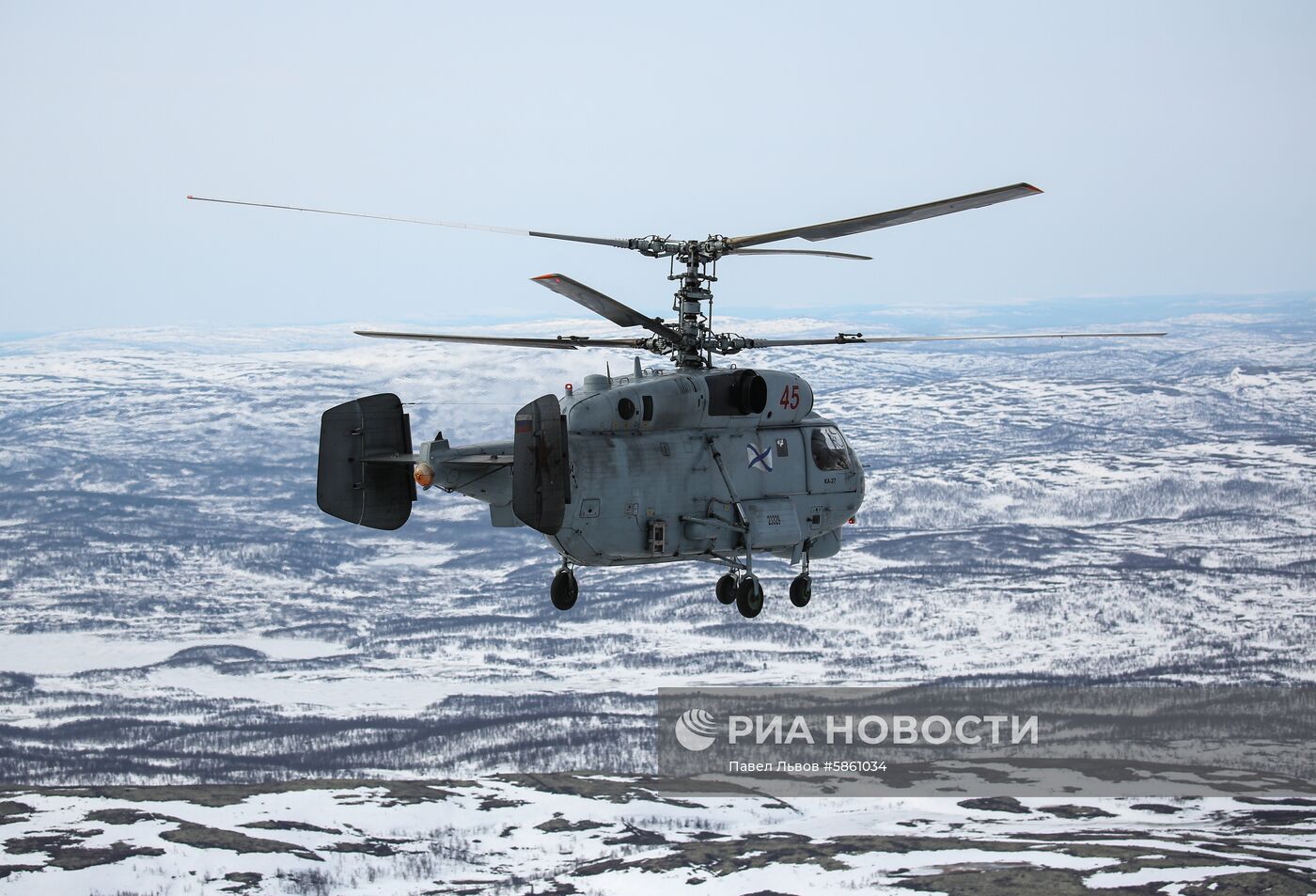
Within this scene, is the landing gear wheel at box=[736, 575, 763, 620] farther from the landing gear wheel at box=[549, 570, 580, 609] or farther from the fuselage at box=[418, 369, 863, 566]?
the landing gear wheel at box=[549, 570, 580, 609]

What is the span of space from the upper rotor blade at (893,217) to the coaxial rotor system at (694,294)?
0.06 feet

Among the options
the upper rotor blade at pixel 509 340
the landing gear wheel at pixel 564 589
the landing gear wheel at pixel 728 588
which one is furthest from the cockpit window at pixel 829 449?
the landing gear wheel at pixel 564 589

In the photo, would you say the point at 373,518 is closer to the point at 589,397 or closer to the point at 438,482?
the point at 438,482

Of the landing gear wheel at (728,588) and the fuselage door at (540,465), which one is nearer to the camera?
the fuselage door at (540,465)

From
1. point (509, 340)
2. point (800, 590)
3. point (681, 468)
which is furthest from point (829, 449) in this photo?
point (509, 340)

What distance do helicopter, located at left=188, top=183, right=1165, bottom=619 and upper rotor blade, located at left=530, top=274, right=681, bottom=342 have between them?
54mm

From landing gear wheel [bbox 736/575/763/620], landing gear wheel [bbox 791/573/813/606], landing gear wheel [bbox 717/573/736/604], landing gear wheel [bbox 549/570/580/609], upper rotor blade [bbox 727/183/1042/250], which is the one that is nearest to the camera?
upper rotor blade [bbox 727/183/1042/250]

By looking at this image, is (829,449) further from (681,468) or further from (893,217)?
(893,217)

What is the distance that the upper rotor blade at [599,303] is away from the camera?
118 feet

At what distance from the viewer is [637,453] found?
40438 mm

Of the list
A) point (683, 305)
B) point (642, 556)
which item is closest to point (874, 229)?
point (683, 305)

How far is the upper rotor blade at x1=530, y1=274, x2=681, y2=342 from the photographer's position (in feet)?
118

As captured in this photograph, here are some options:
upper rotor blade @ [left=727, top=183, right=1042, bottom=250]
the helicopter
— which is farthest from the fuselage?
upper rotor blade @ [left=727, top=183, right=1042, bottom=250]

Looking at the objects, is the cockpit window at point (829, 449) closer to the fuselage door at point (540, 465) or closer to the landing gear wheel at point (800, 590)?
the landing gear wheel at point (800, 590)
